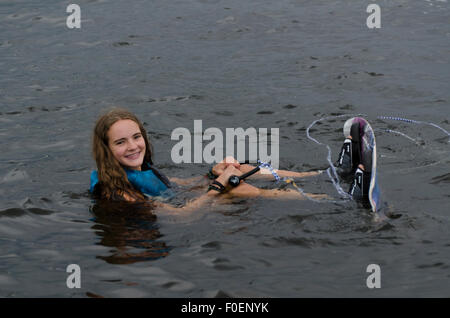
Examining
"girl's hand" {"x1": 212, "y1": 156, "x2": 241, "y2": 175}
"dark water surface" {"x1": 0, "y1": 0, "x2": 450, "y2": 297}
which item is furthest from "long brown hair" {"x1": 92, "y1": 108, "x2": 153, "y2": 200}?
"girl's hand" {"x1": 212, "y1": 156, "x2": 241, "y2": 175}

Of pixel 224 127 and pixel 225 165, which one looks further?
pixel 224 127

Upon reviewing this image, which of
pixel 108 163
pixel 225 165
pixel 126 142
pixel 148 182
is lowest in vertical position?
pixel 148 182

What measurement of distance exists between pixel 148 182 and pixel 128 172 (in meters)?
0.25

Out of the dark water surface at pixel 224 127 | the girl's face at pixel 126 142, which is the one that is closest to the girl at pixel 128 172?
the girl's face at pixel 126 142

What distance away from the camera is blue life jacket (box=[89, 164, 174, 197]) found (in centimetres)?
607

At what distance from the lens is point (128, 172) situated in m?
6.07

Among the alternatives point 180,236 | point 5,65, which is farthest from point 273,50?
point 180,236

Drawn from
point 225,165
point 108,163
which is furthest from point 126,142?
point 225,165

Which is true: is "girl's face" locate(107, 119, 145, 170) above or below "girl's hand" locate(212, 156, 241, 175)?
above

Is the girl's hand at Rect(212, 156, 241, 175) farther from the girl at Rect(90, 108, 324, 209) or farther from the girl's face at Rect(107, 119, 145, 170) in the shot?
the girl's face at Rect(107, 119, 145, 170)

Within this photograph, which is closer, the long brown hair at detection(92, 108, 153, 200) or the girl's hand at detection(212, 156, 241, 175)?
the long brown hair at detection(92, 108, 153, 200)

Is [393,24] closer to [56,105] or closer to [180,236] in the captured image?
[56,105]

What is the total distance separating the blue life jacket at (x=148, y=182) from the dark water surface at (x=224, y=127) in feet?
0.93

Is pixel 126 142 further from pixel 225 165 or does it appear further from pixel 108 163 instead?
pixel 225 165
